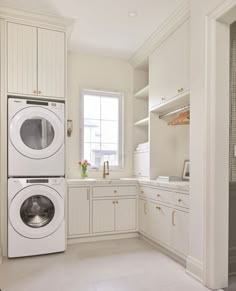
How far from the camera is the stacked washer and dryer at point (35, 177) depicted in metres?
2.99

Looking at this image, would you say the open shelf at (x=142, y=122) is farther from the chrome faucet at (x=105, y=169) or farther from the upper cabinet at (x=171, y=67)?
the chrome faucet at (x=105, y=169)

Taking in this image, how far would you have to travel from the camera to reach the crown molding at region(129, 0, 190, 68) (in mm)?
2861

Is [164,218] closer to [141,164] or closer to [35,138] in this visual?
[141,164]

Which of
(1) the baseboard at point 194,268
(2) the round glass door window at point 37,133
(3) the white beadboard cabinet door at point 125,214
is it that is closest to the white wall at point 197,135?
(1) the baseboard at point 194,268

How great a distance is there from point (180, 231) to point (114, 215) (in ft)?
3.78

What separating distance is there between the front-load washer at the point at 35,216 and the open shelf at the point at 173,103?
5.28 feet

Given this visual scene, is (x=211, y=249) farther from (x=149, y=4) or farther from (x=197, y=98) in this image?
(x=149, y=4)

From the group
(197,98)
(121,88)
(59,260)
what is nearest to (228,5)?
(197,98)

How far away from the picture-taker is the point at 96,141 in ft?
13.9

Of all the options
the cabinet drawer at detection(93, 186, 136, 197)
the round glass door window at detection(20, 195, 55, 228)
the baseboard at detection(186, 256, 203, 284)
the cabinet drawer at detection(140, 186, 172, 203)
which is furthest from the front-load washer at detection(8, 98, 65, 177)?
the baseboard at detection(186, 256, 203, 284)

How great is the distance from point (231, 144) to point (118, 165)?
2.09 metres

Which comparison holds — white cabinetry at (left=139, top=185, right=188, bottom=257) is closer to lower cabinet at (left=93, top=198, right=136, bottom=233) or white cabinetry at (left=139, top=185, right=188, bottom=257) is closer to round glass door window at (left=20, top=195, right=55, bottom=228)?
lower cabinet at (left=93, top=198, right=136, bottom=233)

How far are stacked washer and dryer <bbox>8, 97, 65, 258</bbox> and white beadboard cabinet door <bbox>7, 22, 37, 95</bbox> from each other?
179 mm

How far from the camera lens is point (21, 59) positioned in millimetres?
3105
